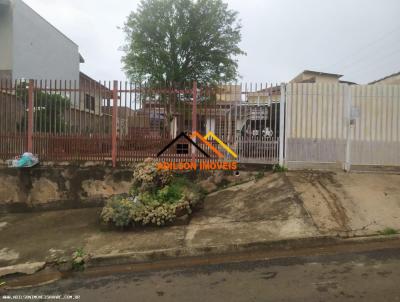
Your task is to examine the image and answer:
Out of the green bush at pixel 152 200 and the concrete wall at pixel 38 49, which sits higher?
the concrete wall at pixel 38 49

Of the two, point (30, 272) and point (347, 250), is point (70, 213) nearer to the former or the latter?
point (30, 272)

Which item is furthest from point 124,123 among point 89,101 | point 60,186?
point 60,186

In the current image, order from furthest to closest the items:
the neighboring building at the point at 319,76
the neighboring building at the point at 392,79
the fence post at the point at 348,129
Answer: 1. the neighboring building at the point at 319,76
2. the neighboring building at the point at 392,79
3. the fence post at the point at 348,129

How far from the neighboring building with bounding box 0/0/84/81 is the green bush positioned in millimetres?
10273

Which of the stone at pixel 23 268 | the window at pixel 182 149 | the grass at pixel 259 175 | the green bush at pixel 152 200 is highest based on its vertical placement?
the window at pixel 182 149

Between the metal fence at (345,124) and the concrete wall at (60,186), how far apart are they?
411 centimetres

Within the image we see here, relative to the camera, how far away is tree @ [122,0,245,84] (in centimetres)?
1675

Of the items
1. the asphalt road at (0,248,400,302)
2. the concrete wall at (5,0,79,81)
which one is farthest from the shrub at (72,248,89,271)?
the concrete wall at (5,0,79,81)

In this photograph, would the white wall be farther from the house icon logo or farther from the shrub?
the shrub

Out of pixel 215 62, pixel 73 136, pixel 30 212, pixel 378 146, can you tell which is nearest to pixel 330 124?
pixel 378 146

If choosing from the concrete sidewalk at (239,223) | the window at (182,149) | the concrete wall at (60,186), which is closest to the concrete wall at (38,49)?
the concrete wall at (60,186)

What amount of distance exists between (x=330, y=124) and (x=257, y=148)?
1.76m

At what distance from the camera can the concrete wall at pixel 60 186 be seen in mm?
7477

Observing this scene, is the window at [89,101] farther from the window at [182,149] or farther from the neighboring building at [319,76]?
the neighboring building at [319,76]
